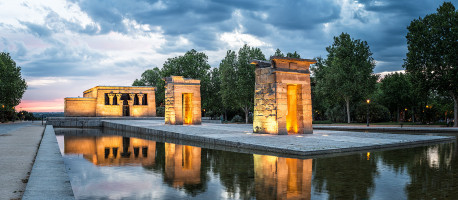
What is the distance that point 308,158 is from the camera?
452 inches

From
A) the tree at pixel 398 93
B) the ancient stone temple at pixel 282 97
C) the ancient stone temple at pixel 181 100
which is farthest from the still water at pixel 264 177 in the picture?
the tree at pixel 398 93

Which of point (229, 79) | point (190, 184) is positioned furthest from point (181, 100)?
point (190, 184)

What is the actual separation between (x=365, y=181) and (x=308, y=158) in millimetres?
3762

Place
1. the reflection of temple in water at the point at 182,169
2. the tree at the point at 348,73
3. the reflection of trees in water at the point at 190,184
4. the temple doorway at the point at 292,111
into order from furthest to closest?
1. the tree at the point at 348,73
2. the temple doorway at the point at 292,111
3. the reflection of temple in water at the point at 182,169
4. the reflection of trees in water at the point at 190,184

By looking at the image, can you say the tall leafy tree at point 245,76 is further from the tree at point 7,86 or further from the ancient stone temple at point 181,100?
the tree at point 7,86

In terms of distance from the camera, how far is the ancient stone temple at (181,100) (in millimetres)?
33531

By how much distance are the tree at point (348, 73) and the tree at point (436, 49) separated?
7544 mm

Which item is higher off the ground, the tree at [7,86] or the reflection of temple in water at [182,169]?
the tree at [7,86]

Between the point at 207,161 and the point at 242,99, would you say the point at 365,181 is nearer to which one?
the point at 207,161

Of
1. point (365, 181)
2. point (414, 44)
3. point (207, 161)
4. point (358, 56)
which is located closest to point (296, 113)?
point (207, 161)

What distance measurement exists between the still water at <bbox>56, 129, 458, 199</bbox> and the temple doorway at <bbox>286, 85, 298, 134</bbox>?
967cm

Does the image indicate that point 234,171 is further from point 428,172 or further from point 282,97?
point 282,97

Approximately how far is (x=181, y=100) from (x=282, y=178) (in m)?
26.4

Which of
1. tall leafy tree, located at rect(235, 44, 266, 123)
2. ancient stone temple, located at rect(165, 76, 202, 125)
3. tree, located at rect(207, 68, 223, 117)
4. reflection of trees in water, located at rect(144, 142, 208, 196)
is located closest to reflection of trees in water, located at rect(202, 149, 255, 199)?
reflection of trees in water, located at rect(144, 142, 208, 196)
